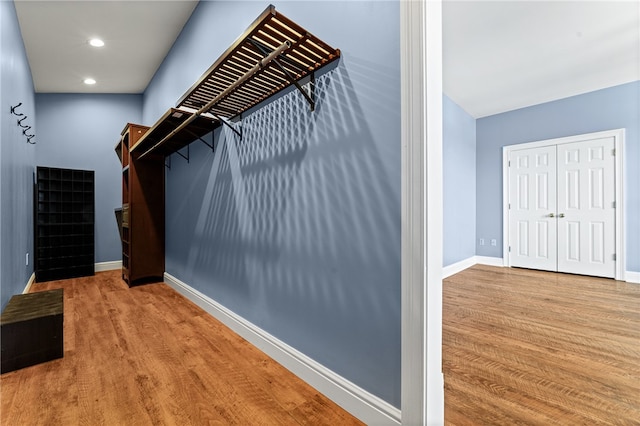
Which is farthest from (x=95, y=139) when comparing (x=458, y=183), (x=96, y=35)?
(x=458, y=183)

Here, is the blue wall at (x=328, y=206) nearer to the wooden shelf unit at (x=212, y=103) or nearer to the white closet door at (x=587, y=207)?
the wooden shelf unit at (x=212, y=103)

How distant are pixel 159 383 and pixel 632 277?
5.93 meters

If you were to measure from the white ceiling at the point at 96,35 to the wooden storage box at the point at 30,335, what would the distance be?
2928mm

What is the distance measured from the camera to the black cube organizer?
419 centimetres

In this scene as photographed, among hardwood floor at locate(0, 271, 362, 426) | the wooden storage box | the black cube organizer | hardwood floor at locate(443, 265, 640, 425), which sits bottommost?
hardwood floor at locate(443, 265, 640, 425)

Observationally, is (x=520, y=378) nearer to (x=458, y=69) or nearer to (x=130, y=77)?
(x=458, y=69)

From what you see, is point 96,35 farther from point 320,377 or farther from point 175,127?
point 320,377

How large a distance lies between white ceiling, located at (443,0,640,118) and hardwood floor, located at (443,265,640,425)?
9.50 feet

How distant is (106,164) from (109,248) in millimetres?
1480

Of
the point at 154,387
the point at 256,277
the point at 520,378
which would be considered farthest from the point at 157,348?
the point at 520,378

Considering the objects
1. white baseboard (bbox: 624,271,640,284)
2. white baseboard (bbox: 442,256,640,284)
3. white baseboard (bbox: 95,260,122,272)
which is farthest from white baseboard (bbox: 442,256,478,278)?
white baseboard (bbox: 95,260,122,272)

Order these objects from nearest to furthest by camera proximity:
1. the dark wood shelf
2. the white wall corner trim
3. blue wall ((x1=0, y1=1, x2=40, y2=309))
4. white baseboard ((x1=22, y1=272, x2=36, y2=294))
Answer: the white wall corner trim, blue wall ((x1=0, y1=1, x2=40, y2=309)), the dark wood shelf, white baseboard ((x1=22, y1=272, x2=36, y2=294))

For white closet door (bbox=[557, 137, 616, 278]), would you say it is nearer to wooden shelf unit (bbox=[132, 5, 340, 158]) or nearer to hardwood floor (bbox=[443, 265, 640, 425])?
hardwood floor (bbox=[443, 265, 640, 425])

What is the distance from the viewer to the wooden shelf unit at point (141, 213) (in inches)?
148
